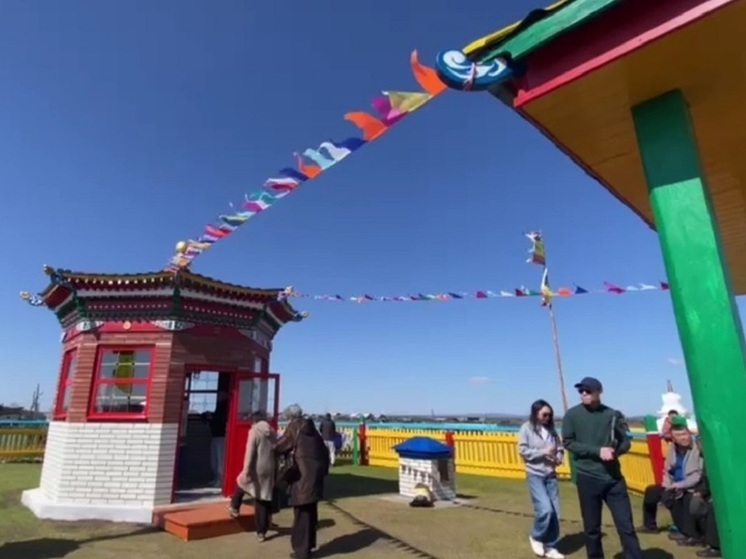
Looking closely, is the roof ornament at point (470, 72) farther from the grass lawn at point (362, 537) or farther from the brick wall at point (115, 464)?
the brick wall at point (115, 464)

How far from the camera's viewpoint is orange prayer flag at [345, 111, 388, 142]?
12.7ft

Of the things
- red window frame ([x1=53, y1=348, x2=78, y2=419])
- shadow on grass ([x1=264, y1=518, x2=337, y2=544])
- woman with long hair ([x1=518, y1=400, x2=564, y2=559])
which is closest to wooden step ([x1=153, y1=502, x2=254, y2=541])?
shadow on grass ([x1=264, y1=518, x2=337, y2=544])

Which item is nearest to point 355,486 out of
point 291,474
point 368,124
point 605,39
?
point 291,474

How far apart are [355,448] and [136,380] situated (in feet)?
32.0

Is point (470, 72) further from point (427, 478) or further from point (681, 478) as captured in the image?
point (427, 478)

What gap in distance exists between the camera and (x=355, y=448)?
55.8 feet

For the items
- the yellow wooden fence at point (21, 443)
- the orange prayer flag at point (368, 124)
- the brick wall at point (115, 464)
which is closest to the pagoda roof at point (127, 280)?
the brick wall at point (115, 464)

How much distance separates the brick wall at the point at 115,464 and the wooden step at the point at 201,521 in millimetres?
545

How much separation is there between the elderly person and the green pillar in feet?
18.3

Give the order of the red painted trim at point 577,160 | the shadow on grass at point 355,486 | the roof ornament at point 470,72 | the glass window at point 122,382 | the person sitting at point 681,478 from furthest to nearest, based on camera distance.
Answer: the shadow on grass at point 355,486, the glass window at point 122,382, the person sitting at point 681,478, the red painted trim at point 577,160, the roof ornament at point 470,72

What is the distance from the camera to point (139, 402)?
881 centimetres

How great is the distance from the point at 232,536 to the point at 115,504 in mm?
2408

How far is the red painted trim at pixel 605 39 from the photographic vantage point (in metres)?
2.27

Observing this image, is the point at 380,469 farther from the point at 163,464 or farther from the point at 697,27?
the point at 697,27
